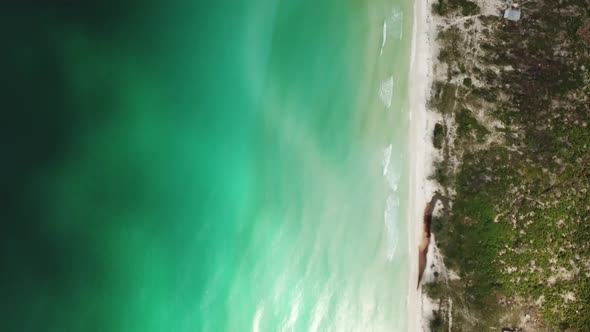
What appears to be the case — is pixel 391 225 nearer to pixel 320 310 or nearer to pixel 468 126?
pixel 320 310

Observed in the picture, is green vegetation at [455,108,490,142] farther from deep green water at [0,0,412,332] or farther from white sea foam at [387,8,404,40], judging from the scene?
white sea foam at [387,8,404,40]

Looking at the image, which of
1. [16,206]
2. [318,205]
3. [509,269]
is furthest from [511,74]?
[16,206]

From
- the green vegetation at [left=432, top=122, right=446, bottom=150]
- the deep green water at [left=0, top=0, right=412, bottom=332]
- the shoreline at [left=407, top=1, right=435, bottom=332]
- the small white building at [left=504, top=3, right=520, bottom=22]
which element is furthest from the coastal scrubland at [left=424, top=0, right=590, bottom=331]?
the deep green water at [left=0, top=0, right=412, bottom=332]

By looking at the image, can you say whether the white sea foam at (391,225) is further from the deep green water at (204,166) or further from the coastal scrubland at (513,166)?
the coastal scrubland at (513,166)

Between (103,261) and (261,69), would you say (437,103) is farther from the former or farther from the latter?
(103,261)

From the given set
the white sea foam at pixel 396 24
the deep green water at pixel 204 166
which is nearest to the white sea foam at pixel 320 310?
the deep green water at pixel 204 166

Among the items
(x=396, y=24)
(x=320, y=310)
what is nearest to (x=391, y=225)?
(x=320, y=310)
